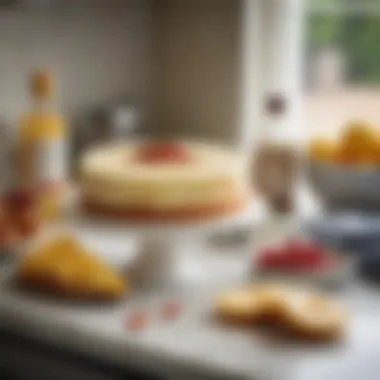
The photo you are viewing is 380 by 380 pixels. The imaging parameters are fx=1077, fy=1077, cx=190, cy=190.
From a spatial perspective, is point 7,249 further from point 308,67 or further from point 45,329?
point 308,67

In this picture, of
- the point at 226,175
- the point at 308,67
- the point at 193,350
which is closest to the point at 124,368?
the point at 193,350

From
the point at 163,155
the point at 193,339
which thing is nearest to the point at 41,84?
the point at 163,155

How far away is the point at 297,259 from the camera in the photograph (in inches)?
59.5

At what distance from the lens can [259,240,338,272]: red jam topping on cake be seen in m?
1.50

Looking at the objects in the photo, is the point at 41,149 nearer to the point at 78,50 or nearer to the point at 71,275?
the point at 78,50

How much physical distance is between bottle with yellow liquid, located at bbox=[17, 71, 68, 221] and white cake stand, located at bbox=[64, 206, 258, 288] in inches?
13.2

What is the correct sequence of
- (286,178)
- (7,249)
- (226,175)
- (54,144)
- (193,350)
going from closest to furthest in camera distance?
(193,350), (226,175), (7,249), (286,178), (54,144)

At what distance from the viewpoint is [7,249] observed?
5.32 ft

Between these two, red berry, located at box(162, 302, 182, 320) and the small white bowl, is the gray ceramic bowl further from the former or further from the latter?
red berry, located at box(162, 302, 182, 320)

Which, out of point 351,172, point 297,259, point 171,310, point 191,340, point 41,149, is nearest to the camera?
point 191,340

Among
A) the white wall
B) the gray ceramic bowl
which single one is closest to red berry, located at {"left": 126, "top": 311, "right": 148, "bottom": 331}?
the gray ceramic bowl

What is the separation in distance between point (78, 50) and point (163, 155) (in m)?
0.54

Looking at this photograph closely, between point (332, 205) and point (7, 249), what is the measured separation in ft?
1.69

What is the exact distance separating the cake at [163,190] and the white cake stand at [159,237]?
2 centimetres
